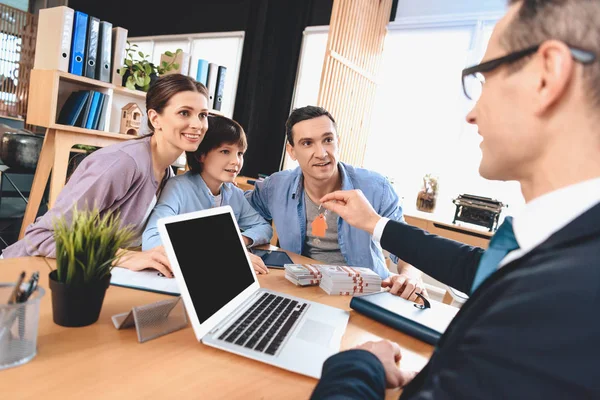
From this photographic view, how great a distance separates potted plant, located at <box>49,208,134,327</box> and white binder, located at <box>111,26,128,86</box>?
276 cm

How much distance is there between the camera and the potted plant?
0.78m

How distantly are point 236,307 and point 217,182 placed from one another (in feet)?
3.47

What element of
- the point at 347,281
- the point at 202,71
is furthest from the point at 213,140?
the point at 202,71

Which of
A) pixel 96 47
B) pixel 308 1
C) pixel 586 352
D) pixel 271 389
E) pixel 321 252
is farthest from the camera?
pixel 308 1

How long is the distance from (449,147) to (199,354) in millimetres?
3974

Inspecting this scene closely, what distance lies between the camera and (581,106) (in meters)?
0.50

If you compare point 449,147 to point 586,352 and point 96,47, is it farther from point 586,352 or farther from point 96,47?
point 586,352

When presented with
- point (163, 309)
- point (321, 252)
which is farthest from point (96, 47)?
point (163, 309)

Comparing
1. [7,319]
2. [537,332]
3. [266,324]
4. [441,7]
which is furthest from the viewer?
[441,7]

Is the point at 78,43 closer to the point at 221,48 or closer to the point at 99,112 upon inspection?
the point at 99,112

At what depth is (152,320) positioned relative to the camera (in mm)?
866

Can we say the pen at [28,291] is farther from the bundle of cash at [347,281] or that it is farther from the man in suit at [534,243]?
the bundle of cash at [347,281]

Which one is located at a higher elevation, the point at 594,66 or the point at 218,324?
the point at 594,66

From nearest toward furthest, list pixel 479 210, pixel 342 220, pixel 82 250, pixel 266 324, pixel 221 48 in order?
1. pixel 82 250
2. pixel 266 324
3. pixel 342 220
4. pixel 479 210
5. pixel 221 48
